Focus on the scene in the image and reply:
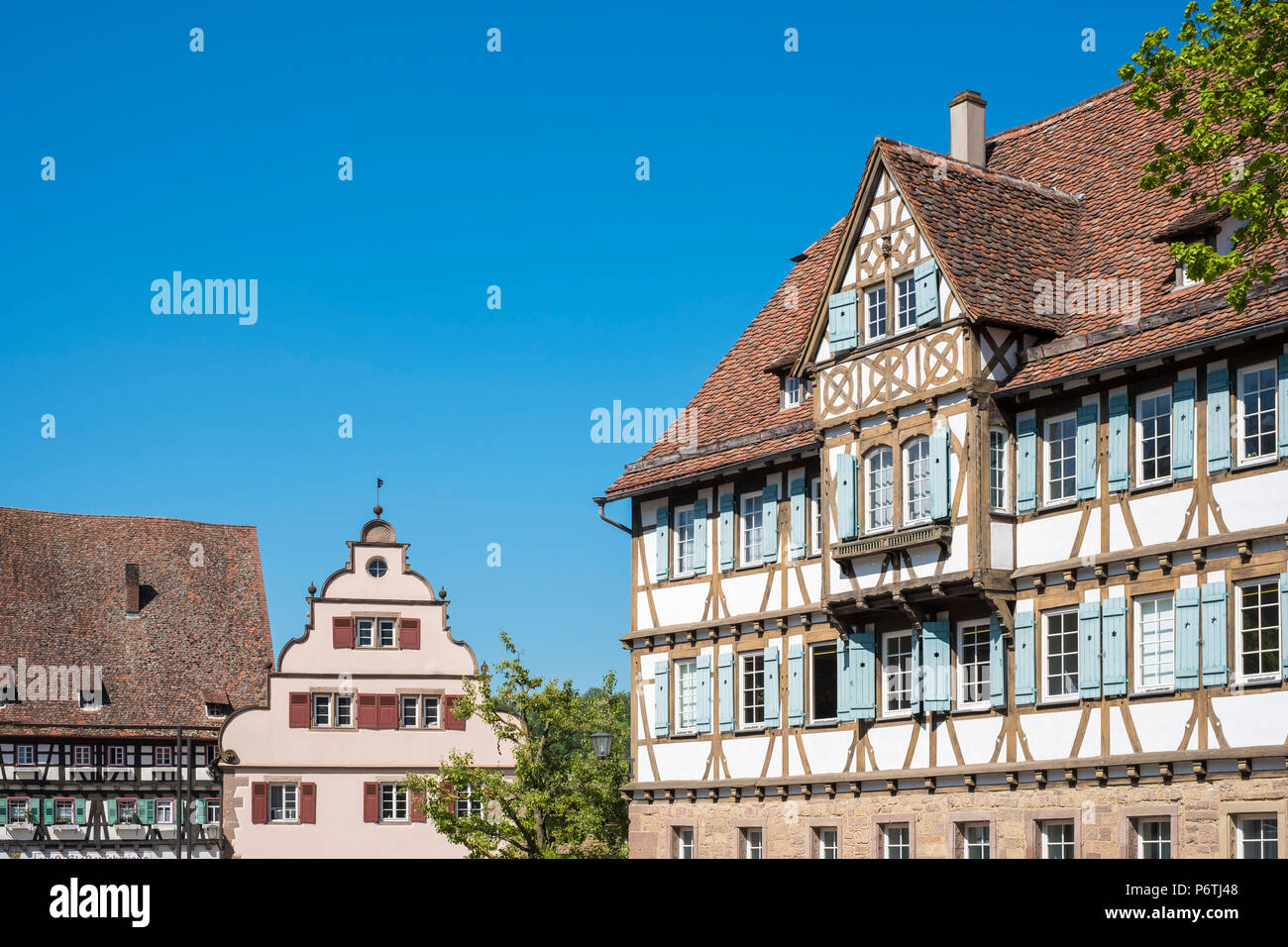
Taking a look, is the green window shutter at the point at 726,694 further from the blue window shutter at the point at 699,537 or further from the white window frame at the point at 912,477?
the white window frame at the point at 912,477

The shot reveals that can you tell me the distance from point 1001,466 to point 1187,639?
14.6 feet

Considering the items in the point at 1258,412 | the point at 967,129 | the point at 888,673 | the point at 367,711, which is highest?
the point at 967,129

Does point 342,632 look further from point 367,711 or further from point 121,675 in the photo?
point 121,675

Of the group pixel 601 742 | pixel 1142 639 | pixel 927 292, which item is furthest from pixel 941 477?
pixel 601 742

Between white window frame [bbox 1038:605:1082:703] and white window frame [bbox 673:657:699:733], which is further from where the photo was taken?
white window frame [bbox 673:657:699:733]

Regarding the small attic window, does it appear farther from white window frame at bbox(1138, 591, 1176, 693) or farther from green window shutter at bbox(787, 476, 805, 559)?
white window frame at bbox(1138, 591, 1176, 693)

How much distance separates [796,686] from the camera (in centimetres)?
3066

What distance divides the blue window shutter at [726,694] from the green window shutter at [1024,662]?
700 cm

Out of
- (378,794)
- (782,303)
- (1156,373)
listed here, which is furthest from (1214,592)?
(378,794)

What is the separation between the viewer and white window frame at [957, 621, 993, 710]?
1065 inches

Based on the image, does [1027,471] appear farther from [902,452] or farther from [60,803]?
[60,803]

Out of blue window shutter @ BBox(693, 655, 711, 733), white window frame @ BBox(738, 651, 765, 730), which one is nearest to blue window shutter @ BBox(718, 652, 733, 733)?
white window frame @ BBox(738, 651, 765, 730)

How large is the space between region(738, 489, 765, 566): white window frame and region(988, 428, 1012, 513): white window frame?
240 inches

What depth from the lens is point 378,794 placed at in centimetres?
5509
